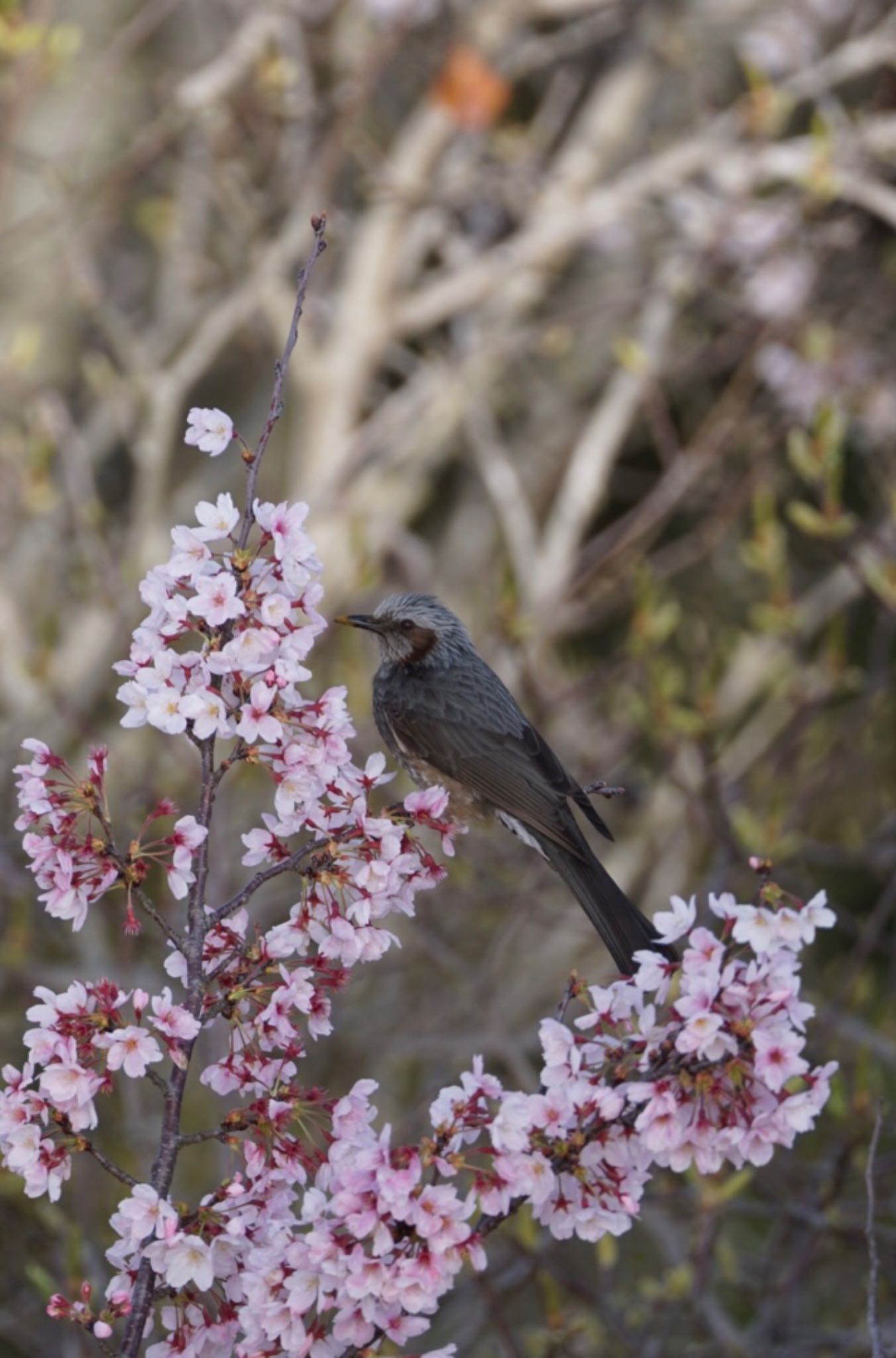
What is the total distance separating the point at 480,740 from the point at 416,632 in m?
0.33

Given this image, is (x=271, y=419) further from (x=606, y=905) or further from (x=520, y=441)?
(x=520, y=441)

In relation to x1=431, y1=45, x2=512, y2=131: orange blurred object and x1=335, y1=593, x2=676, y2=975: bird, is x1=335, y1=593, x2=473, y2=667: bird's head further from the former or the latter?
x1=431, y1=45, x2=512, y2=131: orange blurred object

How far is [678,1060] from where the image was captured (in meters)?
1.93

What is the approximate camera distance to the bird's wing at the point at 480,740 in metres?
3.72

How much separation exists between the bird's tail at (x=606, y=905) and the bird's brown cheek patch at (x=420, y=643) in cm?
65

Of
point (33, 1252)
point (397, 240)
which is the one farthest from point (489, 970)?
point (397, 240)

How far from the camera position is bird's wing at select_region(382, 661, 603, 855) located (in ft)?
12.2

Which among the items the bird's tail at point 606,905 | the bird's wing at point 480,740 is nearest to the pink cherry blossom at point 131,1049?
the bird's tail at point 606,905

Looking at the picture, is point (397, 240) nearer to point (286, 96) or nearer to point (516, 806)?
point (286, 96)

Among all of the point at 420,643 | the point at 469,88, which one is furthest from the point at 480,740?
the point at 469,88

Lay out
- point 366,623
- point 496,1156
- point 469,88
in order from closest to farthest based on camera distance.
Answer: point 496,1156
point 366,623
point 469,88

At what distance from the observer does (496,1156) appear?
193 centimetres

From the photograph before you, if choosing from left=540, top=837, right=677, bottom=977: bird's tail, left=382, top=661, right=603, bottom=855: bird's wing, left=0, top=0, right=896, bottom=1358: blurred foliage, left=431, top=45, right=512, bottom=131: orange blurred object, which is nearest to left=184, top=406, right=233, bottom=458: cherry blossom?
left=540, top=837, right=677, bottom=977: bird's tail

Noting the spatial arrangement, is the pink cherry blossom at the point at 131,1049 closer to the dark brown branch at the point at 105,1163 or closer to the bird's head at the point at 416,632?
the dark brown branch at the point at 105,1163
